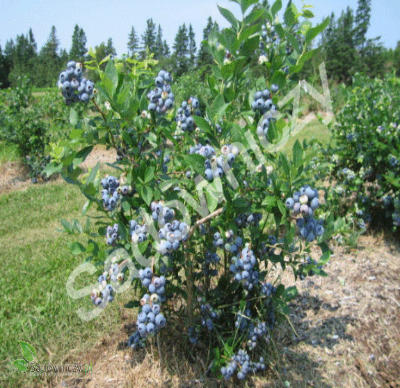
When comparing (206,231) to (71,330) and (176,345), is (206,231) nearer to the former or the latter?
(176,345)

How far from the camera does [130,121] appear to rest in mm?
1340

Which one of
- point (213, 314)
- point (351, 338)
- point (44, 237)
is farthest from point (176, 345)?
point (44, 237)

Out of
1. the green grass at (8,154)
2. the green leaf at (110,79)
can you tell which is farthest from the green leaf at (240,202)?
the green grass at (8,154)

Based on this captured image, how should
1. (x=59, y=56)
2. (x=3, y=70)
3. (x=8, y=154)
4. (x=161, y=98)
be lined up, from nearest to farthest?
(x=161, y=98), (x=8, y=154), (x=3, y=70), (x=59, y=56)

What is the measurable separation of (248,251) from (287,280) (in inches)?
51.0

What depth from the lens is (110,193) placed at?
144 cm

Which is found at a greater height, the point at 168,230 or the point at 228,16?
the point at 228,16

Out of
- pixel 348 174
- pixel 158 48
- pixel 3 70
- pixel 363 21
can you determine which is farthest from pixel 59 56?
pixel 348 174

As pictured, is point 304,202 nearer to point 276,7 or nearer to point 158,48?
point 276,7

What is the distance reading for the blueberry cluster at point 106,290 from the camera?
1311 millimetres

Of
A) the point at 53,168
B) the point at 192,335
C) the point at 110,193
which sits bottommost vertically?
the point at 192,335

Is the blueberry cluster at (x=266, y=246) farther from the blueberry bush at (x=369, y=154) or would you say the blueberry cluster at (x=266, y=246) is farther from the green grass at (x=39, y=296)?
the blueberry bush at (x=369, y=154)

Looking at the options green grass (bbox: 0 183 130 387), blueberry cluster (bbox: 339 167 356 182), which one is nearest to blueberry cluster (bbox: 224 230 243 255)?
green grass (bbox: 0 183 130 387)

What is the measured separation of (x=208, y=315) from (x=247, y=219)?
529 mm
